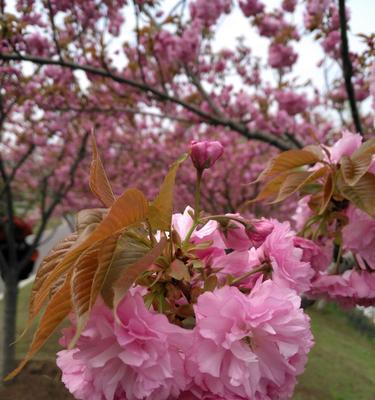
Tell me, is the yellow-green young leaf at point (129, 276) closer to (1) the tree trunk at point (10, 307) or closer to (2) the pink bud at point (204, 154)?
(2) the pink bud at point (204, 154)

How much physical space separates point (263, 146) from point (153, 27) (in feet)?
13.4

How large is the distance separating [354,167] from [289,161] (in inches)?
6.3

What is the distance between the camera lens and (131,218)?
0.58 meters

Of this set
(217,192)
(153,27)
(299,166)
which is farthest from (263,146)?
(299,166)

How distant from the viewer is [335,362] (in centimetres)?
484

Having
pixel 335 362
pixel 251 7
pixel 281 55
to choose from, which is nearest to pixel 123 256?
pixel 251 7

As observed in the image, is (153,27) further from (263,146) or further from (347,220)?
(263,146)

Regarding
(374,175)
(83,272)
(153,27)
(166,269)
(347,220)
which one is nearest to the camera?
(83,272)

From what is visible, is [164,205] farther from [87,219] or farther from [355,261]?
[355,261]

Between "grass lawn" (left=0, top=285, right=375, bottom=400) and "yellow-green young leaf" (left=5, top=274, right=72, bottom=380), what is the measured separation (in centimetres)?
359

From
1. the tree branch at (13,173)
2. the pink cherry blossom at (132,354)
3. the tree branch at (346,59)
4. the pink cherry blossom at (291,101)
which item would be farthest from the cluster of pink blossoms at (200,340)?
the pink cherry blossom at (291,101)

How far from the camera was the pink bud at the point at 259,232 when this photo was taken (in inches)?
30.4

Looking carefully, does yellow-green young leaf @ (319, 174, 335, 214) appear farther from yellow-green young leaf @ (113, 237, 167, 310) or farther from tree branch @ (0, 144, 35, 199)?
tree branch @ (0, 144, 35, 199)

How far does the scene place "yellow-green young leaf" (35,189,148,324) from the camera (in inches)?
20.7
